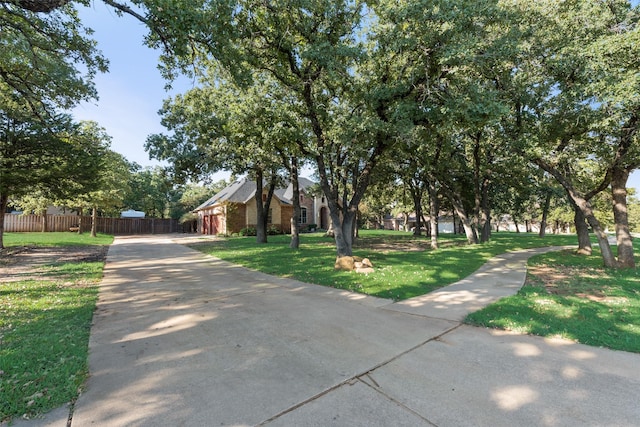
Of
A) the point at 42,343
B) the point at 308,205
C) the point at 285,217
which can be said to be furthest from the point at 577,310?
the point at 308,205

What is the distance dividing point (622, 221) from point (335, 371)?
11.0 m

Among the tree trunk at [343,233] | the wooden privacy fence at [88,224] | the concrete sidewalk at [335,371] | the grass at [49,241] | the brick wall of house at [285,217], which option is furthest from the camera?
the brick wall of house at [285,217]

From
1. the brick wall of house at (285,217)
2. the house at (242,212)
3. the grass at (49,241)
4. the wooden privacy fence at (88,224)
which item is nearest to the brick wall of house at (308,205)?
the house at (242,212)

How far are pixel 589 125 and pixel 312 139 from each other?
27.9 ft

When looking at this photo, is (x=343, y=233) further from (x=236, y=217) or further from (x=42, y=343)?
(x=236, y=217)

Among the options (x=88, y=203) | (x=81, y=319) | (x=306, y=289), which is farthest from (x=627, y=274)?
(x=88, y=203)

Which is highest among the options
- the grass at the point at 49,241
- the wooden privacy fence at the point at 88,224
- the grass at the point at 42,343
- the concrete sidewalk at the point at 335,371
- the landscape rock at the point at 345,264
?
the wooden privacy fence at the point at 88,224

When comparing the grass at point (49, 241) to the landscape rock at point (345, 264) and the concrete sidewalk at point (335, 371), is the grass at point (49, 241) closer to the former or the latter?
the concrete sidewalk at point (335, 371)

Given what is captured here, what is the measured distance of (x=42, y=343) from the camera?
3.73 meters

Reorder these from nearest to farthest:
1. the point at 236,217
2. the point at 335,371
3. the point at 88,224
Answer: the point at 335,371
the point at 236,217
the point at 88,224

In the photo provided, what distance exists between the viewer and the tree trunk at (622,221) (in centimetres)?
924

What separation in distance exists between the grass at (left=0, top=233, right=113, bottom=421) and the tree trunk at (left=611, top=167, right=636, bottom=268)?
1314 cm

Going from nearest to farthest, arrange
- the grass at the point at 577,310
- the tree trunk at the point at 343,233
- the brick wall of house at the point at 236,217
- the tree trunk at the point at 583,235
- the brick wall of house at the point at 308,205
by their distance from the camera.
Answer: the grass at the point at 577,310 < the tree trunk at the point at 343,233 < the tree trunk at the point at 583,235 < the brick wall of house at the point at 236,217 < the brick wall of house at the point at 308,205

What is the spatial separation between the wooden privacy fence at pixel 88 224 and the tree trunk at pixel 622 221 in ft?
122
